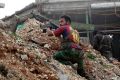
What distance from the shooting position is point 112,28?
74.4 ft

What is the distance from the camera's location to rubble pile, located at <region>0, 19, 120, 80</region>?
8.40m

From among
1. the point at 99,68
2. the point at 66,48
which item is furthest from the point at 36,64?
the point at 99,68

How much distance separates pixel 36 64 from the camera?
941 centimetres

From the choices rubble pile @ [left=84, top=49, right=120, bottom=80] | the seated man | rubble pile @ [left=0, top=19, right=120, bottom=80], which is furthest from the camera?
rubble pile @ [left=84, top=49, right=120, bottom=80]

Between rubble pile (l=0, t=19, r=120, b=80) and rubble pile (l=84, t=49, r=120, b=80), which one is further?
rubble pile (l=84, t=49, r=120, b=80)

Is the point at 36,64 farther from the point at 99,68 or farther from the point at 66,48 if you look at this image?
the point at 99,68

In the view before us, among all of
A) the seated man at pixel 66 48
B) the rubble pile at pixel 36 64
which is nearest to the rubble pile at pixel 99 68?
the rubble pile at pixel 36 64

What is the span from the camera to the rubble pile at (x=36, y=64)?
840cm

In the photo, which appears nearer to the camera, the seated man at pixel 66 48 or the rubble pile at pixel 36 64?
the rubble pile at pixel 36 64

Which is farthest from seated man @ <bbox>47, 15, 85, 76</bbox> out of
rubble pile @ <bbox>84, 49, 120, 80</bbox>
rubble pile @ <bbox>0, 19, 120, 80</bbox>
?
rubble pile @ <bbox>84, 49, 120, 80</bbox>

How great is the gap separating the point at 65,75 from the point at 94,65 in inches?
145

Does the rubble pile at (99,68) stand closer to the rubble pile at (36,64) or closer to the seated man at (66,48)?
the rubble pile at (36,64)

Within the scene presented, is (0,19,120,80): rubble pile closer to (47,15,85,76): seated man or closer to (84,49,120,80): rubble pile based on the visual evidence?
(84,49,120,80): rubble pile

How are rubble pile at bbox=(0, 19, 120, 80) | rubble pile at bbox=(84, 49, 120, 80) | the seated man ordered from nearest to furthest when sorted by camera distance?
rubble pile at bbox=(0, 19, 120, 80) < the seated man < rubble pile at bbox=(84, 49, 120, 80)
